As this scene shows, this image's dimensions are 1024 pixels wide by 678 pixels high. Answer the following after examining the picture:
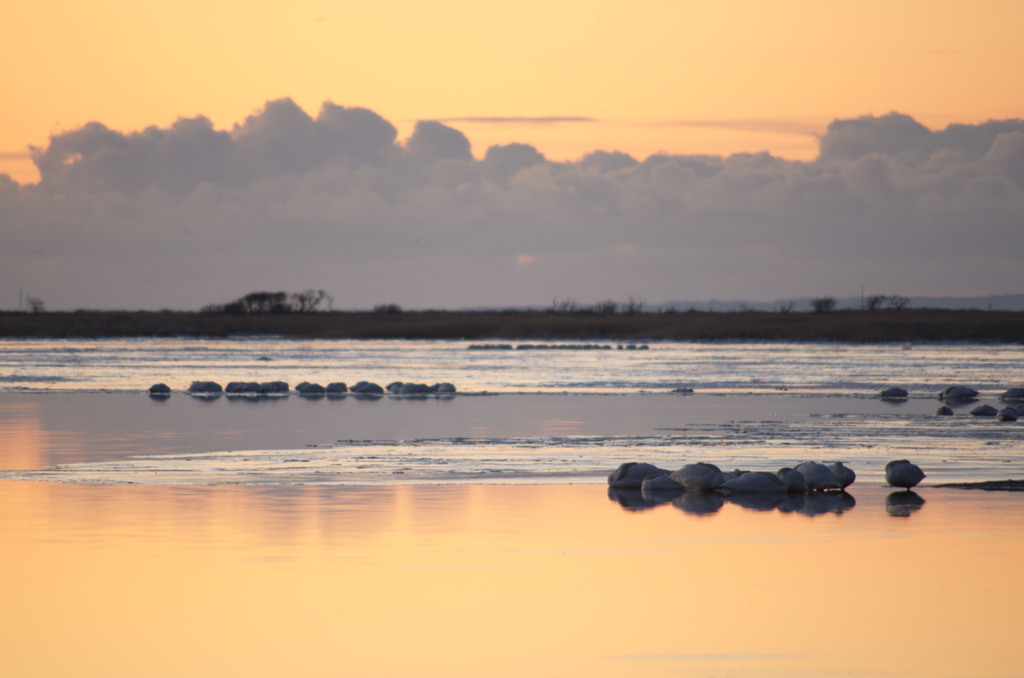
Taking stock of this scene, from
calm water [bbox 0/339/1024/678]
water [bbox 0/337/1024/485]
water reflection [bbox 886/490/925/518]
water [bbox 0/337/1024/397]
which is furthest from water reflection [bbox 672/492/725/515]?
water [bbox 0/337/1024/397]

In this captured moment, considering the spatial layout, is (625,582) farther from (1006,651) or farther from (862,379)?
(862,379)

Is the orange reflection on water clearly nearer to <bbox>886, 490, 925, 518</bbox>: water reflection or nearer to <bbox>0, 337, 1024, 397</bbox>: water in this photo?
<bbox>886, 490, 925, 518</bbox>: water reflection

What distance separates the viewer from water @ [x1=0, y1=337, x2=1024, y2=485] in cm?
1484

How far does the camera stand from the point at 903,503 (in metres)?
11.9

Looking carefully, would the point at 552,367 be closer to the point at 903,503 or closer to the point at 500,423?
the point at 500,423

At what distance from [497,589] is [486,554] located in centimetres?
116

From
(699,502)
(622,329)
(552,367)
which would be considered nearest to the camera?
(699,502)

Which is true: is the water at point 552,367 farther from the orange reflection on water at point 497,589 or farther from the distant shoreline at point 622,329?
the orange reflection on water at point 497,589

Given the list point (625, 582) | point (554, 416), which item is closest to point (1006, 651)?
point (625, 582)

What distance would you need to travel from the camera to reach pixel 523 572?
8602mm

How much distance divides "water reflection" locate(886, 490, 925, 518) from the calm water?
0.18 ft

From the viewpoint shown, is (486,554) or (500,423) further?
(500,423)

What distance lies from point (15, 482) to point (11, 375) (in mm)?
25920

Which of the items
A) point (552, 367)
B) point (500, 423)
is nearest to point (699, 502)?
point (500, 423)
